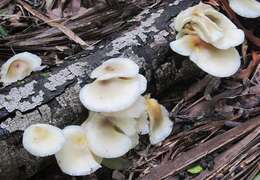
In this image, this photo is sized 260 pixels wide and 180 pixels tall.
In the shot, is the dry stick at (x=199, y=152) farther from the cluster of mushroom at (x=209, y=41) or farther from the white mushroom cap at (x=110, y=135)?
the cluster of mushroom at (x=209, y=41)

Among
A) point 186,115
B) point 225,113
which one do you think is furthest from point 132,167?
point 225,113

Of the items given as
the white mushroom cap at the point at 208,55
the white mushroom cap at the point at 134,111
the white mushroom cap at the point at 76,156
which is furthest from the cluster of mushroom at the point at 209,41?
the white mushroom cap at the point at 76,156

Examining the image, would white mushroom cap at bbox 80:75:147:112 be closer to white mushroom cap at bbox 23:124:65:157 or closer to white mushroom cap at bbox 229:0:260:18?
white mushroom cap at bbox 23:124:65:157

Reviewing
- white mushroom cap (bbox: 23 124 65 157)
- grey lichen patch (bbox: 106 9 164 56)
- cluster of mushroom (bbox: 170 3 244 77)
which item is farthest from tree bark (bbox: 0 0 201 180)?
cluster of mushroom (bbox: 170 3 244 77)

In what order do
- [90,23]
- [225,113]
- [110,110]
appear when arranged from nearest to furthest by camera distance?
[110,110]
[225,113]
[90,23]

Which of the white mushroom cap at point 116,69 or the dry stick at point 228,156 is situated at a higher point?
the white mushroom cap at point 116,69

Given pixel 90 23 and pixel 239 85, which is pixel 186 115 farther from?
pixel 90 23
